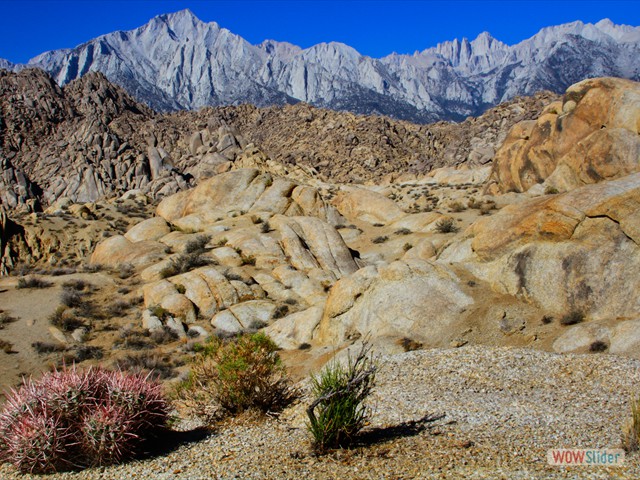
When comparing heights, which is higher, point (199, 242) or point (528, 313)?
point (199, 242)

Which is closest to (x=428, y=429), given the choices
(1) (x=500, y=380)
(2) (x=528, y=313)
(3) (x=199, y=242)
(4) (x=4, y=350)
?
(1) (x=500, y=380)

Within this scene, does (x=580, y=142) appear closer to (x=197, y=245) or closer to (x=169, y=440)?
(x=197, y=245)

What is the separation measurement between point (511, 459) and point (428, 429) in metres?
1.59

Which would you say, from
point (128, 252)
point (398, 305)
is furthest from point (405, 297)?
point (128, 252)

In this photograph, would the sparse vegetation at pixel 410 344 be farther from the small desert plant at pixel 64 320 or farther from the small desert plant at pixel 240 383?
the small desert plant at pixel 64 320

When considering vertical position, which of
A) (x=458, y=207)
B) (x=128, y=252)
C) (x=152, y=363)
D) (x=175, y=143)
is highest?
(x=175, y=143)

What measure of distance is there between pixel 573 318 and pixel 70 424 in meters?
13.3

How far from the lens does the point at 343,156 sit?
94312mm

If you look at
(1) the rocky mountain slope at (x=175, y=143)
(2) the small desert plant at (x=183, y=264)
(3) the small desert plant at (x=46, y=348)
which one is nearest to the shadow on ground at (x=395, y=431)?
(3) the small desert plant at (x=46, y=348)

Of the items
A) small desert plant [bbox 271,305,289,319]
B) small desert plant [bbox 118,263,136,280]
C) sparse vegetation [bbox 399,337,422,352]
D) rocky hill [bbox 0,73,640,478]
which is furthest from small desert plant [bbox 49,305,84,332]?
sparse vegetation [bbox 399,337,422,352]

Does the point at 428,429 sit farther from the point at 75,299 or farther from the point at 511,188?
the point at 511,188

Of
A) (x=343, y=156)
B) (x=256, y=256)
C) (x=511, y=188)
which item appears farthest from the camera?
(x=343, y=156)

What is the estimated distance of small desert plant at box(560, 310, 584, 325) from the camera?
47.8ft

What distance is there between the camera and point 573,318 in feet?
47.9
